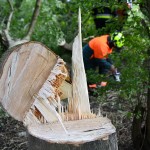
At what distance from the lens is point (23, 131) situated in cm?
416

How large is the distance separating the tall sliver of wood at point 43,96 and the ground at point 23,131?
4.88 feet

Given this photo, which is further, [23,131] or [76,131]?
[23,131]

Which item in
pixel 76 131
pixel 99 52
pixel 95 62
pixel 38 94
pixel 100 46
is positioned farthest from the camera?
pixel 95 62

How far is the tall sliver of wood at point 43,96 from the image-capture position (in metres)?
2.22

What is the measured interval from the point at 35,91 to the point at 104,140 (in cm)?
56

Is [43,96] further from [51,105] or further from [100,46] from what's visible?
[100,46]

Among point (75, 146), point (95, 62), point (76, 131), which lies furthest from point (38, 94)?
point (95, 62)

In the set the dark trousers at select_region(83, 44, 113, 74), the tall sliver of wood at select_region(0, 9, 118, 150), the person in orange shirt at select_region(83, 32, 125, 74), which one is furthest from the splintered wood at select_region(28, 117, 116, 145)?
the dark trousers at select_region(83, 44, 113, 74)

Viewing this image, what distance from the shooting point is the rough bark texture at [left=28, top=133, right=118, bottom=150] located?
2.04 m

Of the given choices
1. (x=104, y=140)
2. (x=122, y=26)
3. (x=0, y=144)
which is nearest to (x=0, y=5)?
(x=0, y=144)

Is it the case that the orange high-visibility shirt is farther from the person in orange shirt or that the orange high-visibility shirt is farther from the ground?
the ground

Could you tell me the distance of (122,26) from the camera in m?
3.30

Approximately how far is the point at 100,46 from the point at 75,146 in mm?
3498

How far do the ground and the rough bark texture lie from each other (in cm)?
164
